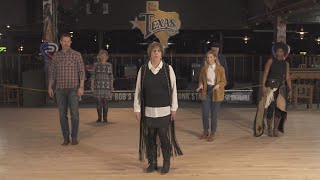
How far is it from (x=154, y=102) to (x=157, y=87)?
158mm

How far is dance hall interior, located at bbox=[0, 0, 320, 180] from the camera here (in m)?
5.18

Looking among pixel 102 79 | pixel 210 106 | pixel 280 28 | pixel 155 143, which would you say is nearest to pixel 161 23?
pixel 280 28

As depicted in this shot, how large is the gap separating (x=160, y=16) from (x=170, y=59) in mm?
1451

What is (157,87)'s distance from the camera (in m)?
4.96

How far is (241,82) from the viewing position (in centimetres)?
1568

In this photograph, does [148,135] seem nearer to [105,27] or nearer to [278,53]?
[278,53]

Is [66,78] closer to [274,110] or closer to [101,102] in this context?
[101,102]

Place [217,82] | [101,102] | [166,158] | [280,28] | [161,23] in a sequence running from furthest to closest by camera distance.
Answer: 1. [161,23]
2. [280,28]
3. [101,102]
4. [217,82]
5. [166,158]

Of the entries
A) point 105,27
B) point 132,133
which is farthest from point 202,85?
point 105,27

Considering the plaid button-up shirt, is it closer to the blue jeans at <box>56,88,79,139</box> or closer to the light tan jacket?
→ the blue jeans at <box>56,88,79,139</box>

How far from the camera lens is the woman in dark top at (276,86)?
23.0 ft

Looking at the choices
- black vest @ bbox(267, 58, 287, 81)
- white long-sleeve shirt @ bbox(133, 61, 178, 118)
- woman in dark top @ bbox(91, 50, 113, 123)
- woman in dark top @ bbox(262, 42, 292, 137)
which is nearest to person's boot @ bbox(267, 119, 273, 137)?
woman in dark top @ bbox(262, 42, 292, 137)

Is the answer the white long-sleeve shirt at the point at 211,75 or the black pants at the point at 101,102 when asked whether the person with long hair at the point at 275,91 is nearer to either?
the white long-sleeve shirt at the point at 211,75

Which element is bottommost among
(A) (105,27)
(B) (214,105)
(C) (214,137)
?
(C) (214,137)
